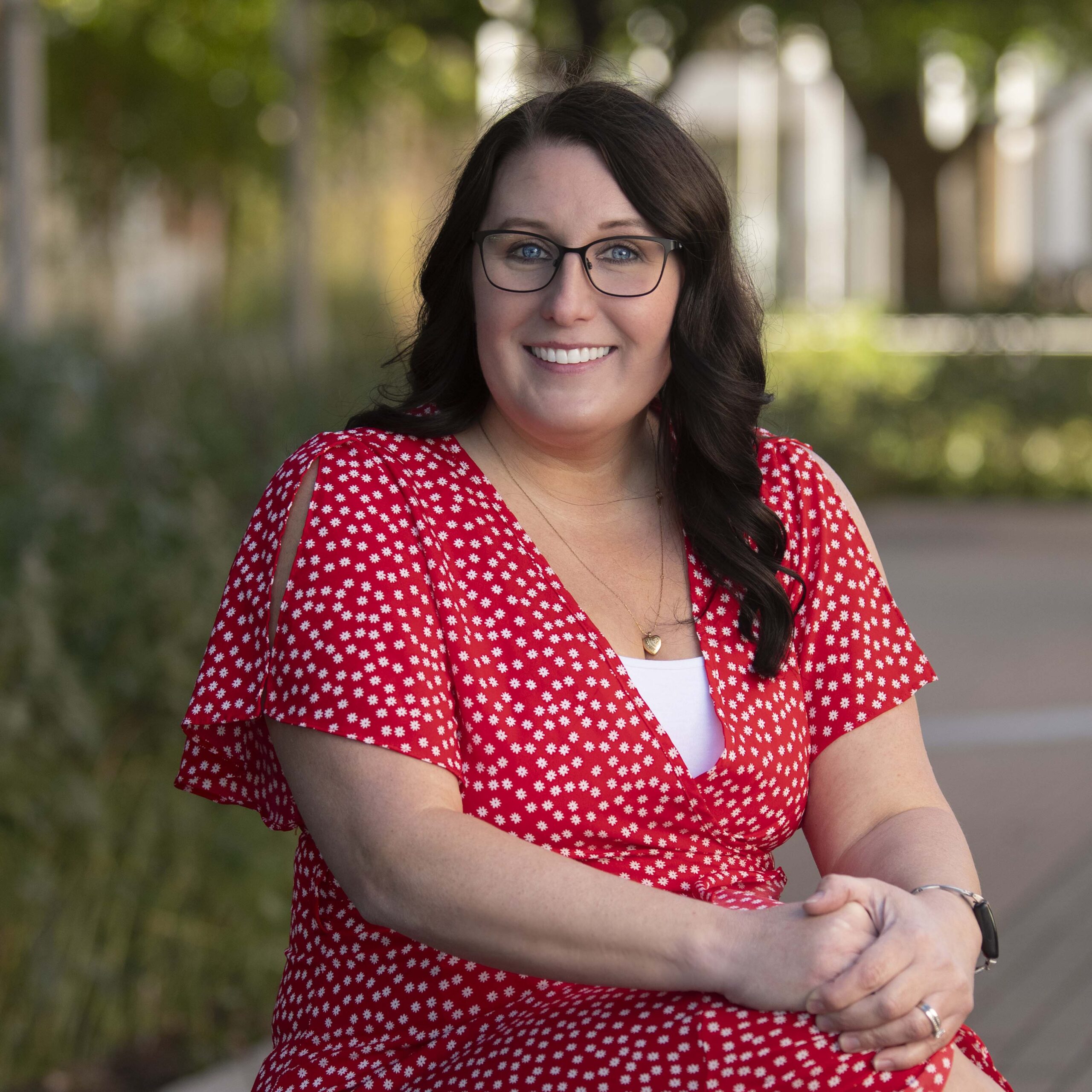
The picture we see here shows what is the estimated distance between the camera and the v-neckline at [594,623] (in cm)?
202

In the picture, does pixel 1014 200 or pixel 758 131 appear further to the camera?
pixel 1014 200

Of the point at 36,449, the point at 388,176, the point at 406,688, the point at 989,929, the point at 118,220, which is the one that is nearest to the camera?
the point at 406,688

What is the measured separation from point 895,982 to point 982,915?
30cm

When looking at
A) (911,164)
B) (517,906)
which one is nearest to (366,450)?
(517,906)

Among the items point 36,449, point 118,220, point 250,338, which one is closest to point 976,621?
point 250,338

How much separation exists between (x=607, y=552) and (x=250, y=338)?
717cm

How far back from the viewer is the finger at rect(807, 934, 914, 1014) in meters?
1.74

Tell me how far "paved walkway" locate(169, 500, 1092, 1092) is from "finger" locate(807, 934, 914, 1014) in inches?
69.9

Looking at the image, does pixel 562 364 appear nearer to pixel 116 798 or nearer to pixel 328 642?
pixel 328 642

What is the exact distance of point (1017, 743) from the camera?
638cm

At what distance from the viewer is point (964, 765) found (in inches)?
239

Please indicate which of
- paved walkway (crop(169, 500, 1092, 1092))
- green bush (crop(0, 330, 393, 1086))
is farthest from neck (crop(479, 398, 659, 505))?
paved walkway (crop(169, 500, 1092, 1092))

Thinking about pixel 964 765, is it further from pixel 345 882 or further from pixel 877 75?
pixel 877 75

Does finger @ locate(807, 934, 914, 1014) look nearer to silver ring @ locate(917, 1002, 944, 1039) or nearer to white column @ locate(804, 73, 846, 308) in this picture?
silver ring @ locate(917, 1002, 944, 1039)
